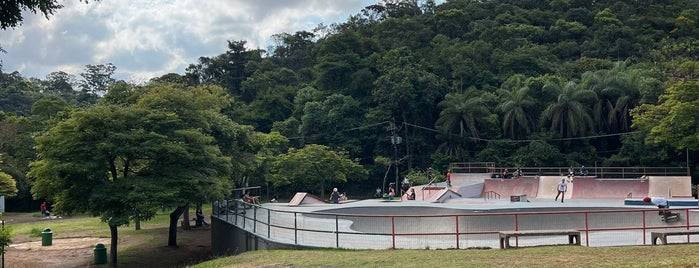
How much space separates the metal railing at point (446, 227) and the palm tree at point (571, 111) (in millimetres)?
34587

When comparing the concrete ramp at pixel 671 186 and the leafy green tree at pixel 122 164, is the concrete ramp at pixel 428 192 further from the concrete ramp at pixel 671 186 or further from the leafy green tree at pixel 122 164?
the leafy green tree at pixel 122 164

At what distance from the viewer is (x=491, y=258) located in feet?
42.8

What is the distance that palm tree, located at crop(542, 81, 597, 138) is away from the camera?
2133 inches

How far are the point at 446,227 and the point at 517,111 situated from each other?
39297 mm

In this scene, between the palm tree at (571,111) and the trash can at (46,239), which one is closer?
the trash can at (46,239)

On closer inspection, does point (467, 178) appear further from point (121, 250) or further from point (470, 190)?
point (121, 250)

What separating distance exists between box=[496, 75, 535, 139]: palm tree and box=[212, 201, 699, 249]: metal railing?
119 feet

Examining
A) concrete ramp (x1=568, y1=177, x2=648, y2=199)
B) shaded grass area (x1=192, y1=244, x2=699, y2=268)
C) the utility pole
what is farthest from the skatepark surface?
the utility pole

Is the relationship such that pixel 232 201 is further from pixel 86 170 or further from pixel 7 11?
pixel 7 11

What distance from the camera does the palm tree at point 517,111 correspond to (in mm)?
57000

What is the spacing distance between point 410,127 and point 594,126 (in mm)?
18352

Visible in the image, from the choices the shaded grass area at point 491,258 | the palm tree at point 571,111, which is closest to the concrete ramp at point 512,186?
the palm tree at point 571,111

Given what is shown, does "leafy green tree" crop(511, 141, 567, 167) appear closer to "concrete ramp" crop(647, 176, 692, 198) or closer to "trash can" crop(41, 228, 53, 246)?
"concrete ramp" crop(647, 176, 692, 198)

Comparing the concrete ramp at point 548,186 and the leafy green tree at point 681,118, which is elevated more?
the leafy green tree at point 681,118
